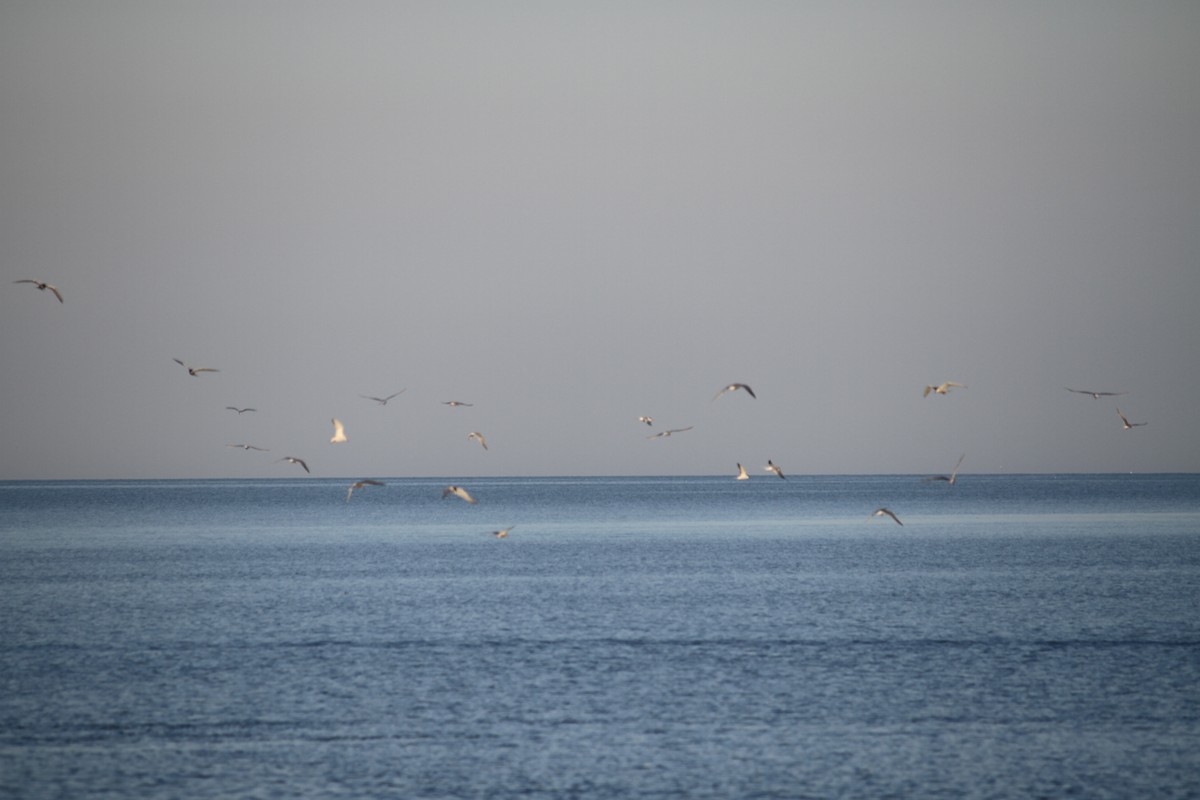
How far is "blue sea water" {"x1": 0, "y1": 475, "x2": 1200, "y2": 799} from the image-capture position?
19609 millimetres

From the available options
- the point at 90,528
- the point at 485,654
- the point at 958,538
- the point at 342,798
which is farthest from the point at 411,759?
the point at 90,528

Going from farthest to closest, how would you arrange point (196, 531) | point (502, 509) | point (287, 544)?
point (502, 509) < point (196, 531) < point (287, 544)

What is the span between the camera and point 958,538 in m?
90.6

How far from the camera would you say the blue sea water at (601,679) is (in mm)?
19609

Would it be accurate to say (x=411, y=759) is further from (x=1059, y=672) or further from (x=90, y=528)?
(x=90, y=528)

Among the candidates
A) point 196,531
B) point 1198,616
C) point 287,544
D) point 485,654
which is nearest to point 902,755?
point 485,654

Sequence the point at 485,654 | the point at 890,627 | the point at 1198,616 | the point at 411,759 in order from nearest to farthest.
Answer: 1. the point at 411,759
2. the point at 485,654
3. the point at 890,627
4. the point at 1198,616

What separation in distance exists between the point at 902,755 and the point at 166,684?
A: 50.4ft

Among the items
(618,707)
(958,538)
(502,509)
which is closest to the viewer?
(618,707)

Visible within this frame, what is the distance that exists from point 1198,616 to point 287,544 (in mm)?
58514

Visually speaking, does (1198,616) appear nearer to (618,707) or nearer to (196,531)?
(618,707)

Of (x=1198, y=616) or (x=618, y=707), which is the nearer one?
(x=618, y=707)

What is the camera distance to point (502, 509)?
160m

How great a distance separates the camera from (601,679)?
28344 mm
